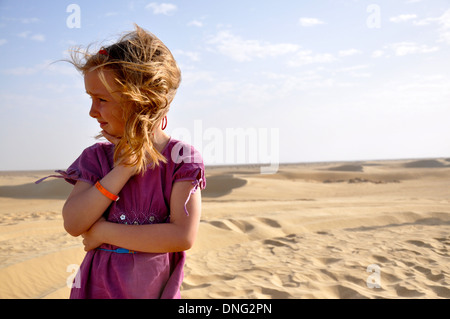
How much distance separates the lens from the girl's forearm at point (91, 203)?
127 centimetres

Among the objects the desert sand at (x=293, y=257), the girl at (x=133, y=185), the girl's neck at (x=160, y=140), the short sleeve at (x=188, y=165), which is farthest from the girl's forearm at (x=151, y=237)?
the desert sand at (x=293, y=257)

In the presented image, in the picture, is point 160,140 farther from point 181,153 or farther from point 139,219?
point 139,219

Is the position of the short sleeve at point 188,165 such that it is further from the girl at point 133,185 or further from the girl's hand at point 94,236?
the girl's hand at point 94,236

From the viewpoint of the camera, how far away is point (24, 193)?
19078 mm

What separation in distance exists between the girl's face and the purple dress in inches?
7.3

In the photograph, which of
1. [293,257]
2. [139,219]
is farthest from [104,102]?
[293,257]

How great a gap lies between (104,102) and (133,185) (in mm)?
342

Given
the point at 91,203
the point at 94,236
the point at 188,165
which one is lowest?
the point at 94,236

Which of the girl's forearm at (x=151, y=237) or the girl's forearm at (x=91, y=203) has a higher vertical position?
the girl's forearm at (x=91, y=203)

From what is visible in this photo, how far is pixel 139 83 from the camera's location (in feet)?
4.14

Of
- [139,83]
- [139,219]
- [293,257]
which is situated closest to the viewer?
[139,83]

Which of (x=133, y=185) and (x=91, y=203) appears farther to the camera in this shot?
(x=133, y=185)

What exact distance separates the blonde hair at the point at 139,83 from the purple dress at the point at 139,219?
8 cm
